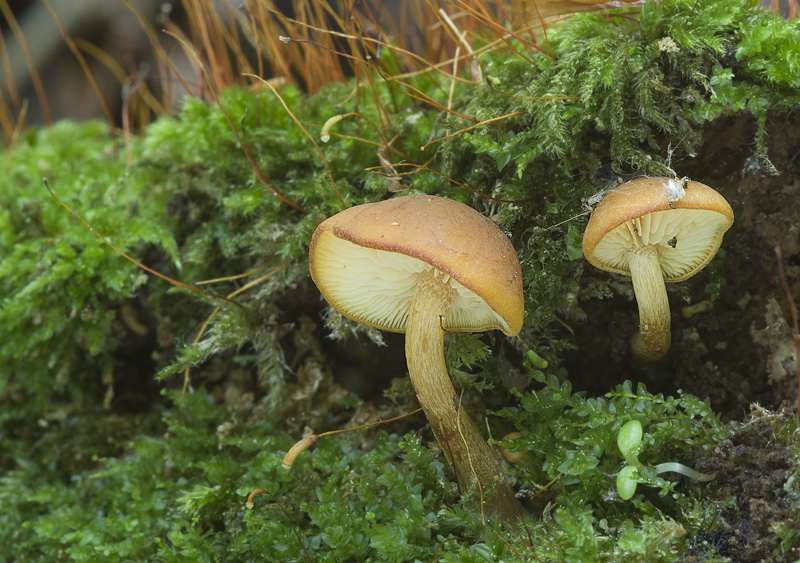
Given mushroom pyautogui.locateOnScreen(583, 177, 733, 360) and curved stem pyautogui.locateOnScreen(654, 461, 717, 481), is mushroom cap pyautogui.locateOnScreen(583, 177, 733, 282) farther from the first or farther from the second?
curved stem pyautogui.locateOnScreen(654, 461, 717, 481)

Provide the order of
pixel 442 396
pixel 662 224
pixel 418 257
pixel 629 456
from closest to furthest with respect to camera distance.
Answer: pixel 418 257 → pixel 629 456 → pixel 662 224 → pixel 442 396

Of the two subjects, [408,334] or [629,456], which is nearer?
[629,456]

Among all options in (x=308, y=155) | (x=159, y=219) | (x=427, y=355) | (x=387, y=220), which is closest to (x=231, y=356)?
(x=159, y=219)

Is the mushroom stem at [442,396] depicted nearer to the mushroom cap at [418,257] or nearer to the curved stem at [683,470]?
the mushroom cap at [418,257]

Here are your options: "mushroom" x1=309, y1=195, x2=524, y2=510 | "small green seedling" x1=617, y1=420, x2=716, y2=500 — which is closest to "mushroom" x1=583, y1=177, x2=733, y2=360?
"mushroom" x1=309, y1=195, x2=524, y2=510

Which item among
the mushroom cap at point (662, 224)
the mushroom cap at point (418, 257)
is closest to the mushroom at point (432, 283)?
the mushroom cap at point (418, 257)

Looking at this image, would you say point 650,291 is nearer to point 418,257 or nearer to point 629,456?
point 629,456

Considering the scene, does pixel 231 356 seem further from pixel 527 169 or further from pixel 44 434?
pixel 527 169

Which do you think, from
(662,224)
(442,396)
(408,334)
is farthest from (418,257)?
(662,224)
